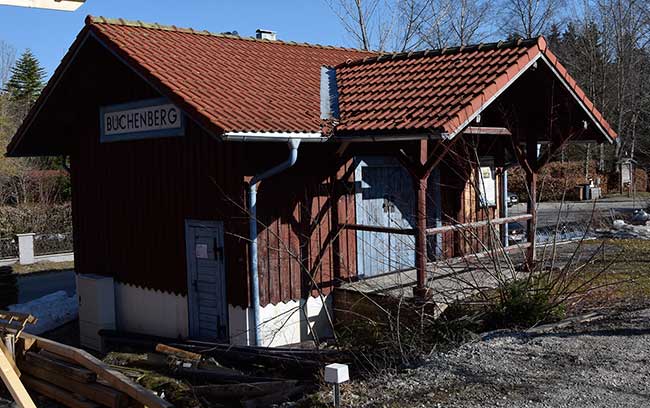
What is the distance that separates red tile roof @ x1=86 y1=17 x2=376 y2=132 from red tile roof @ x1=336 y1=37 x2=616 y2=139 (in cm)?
63

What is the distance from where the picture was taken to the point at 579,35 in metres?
43.8

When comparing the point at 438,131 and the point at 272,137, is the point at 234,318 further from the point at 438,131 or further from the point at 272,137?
the point at 438,131

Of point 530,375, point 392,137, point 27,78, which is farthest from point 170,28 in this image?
point 27,78

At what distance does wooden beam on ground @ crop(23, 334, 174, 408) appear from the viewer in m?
6.94

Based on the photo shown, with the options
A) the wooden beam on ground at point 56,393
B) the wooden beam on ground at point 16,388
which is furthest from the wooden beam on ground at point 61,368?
the wooden beam on ground at point 16,388

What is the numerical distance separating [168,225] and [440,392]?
607cm

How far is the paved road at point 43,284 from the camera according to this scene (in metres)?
17.2

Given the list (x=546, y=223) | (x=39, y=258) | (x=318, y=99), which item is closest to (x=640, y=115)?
(x=546, y=223)

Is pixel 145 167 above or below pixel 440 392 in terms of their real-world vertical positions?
above

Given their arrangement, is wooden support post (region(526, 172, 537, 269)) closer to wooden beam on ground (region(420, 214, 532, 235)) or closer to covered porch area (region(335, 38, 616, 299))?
covered porch area (region(335, 38, 616, 299))

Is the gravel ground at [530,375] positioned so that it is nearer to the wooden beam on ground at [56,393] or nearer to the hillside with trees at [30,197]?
the wooden beam on ground at [56,393]

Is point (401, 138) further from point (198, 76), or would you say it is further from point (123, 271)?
point (123, 271)

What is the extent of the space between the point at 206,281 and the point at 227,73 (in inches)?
123

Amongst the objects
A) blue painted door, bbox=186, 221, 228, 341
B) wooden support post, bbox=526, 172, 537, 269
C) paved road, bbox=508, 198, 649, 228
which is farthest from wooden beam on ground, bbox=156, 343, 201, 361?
paved road, bbox=508, 198, 649, 228
